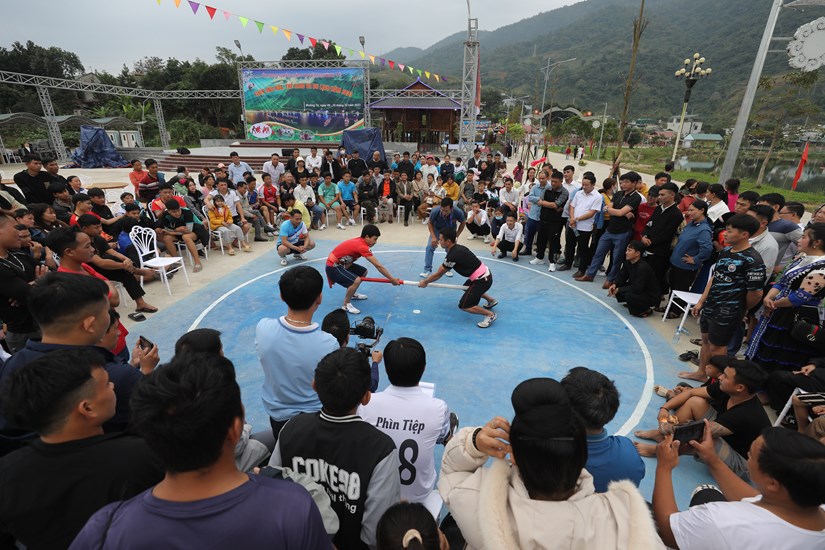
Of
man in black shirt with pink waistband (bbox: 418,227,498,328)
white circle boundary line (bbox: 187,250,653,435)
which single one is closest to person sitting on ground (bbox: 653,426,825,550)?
white circle boundary line (bbox: 187,250,653,435)

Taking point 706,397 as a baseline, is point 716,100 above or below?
above

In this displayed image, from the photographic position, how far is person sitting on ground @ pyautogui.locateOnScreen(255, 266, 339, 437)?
2.54 m

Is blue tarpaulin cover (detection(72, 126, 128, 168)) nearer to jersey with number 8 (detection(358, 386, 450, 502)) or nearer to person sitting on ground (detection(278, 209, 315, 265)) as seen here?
person sitting on ground (detection(278, 209, 315, 265))

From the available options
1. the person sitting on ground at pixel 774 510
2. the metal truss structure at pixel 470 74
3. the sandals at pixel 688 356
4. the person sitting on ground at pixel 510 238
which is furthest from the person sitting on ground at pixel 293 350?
the metal truss structure at pixel 470 74

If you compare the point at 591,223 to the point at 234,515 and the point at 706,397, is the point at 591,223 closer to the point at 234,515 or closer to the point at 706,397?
the point at 706,397

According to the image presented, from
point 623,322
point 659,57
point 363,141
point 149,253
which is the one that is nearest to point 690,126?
point 659,57

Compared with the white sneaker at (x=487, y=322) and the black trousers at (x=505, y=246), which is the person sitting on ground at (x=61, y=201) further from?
the black trousers at (x=505, y=246)

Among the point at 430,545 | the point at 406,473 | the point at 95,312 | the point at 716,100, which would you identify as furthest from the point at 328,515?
the point at 716,100

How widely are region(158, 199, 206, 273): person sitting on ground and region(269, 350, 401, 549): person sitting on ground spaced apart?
7045mm

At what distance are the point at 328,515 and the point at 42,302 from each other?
74.1 inches

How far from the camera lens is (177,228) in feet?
25.0

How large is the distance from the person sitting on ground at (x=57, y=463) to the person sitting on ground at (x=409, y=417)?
3.76 ft

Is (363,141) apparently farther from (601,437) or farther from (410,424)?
(601,437)

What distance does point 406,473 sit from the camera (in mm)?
2312
